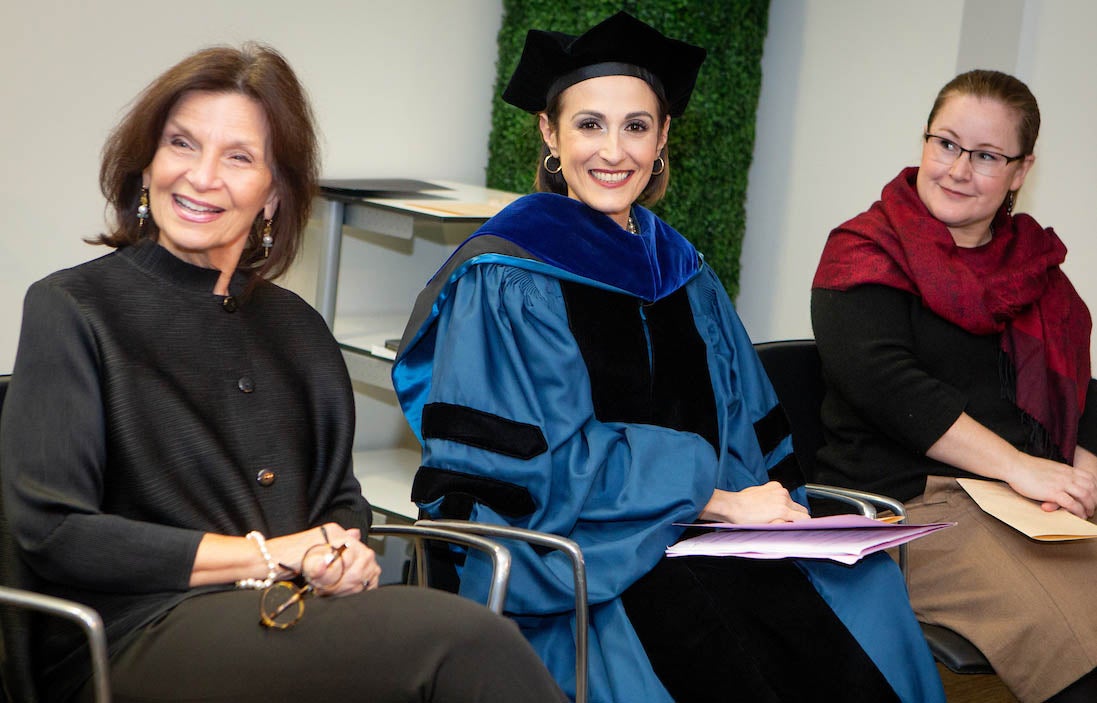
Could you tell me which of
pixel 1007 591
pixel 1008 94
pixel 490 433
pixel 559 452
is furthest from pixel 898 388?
pixel 490 433

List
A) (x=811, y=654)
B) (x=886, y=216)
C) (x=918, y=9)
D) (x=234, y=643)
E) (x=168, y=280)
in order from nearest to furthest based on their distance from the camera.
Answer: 1. (x=234, y=643)
2. (x=168, y=280)
3. (x=811, y=654)
4. (x=886, y=216)
5. (x=918, y=9)

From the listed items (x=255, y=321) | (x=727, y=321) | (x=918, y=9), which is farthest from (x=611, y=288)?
(x=918, y=9)

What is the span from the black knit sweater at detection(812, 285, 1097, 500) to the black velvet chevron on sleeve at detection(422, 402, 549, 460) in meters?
0.81

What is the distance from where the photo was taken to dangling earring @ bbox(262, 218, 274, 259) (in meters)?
2.09

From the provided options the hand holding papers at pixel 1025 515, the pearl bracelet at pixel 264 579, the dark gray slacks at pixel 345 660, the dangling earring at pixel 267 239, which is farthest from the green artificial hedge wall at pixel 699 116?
the dark gray slacks at pixel 345 660

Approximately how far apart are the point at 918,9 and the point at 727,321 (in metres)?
1.93

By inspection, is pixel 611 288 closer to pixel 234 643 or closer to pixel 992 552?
pixel 992 552

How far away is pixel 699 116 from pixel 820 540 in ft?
7.67

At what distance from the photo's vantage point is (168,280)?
75.5 inches

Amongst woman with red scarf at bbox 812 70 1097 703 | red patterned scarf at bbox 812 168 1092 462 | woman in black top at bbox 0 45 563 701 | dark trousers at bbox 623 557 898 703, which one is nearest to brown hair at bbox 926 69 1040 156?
woman with red scarf at bbox 812 70 1097 703

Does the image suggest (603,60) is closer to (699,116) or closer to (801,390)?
(801,390)

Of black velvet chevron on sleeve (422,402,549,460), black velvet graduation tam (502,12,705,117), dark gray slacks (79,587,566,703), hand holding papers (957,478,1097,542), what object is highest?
black velvet graduation tam (502,12,705,117)

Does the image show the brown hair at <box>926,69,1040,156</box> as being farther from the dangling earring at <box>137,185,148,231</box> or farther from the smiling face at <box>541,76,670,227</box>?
the dangling earring at <box>137,185,148,231</box>

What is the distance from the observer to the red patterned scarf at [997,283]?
8.96ft
